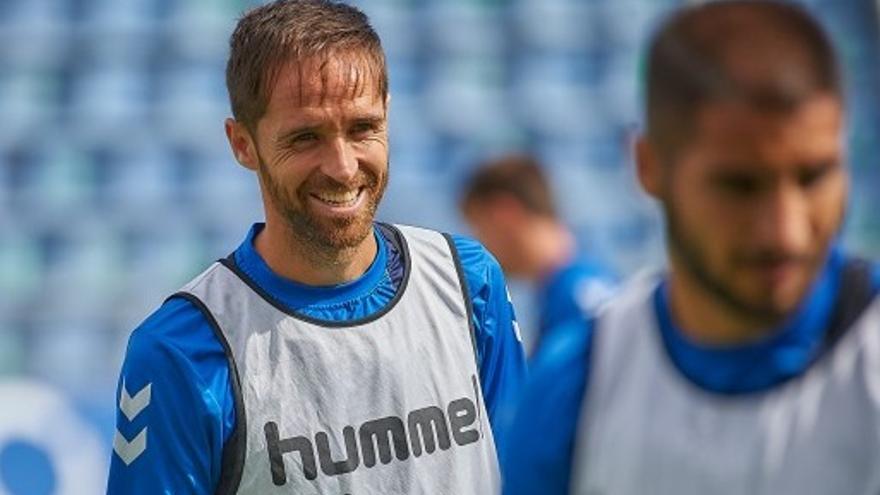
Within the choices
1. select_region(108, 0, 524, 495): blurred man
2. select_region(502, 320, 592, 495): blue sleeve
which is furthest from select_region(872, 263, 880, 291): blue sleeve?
select_region(108, 0, 524, 495): blurred man

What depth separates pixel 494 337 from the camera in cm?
342

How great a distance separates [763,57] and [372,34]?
5.16ft

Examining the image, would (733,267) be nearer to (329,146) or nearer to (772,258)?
(772,258)

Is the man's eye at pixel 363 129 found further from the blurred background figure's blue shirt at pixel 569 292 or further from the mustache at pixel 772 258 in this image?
the blurred background figure's blue shirt at pixel 569 292

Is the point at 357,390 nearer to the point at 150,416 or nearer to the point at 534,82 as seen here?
the point at 150,416

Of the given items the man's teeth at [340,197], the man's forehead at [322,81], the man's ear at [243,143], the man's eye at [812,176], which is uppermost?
the man's eye at [812,176]

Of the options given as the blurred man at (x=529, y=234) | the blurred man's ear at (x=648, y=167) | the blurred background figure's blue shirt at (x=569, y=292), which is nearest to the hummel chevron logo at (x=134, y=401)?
the blurred man's ear at (x=648, y=167)

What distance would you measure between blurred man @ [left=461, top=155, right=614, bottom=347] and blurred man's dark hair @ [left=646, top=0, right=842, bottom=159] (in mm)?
4281

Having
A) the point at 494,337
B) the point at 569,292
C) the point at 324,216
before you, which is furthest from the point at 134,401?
the point at 569,292

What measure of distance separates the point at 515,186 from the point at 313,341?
3098mm

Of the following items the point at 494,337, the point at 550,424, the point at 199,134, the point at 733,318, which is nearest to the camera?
the point at 733,318

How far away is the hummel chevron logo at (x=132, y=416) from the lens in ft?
10.4

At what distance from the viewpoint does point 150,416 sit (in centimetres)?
315

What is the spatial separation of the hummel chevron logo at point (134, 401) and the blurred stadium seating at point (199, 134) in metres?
6.37
